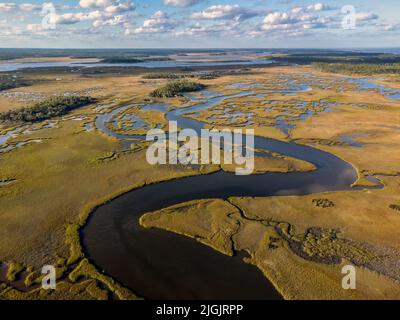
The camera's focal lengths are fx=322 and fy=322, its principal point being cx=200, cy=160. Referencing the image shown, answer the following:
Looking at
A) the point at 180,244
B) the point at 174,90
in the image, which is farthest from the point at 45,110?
the point at 180,244

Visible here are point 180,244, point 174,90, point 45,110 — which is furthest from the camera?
point 174,90

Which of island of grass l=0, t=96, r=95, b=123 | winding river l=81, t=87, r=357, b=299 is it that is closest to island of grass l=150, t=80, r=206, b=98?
island of grass l=0, t=96, r=95, b=123

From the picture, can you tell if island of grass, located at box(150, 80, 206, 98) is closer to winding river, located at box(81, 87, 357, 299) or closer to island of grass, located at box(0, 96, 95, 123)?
island of grass, located at box(0, 96, 95, 123)

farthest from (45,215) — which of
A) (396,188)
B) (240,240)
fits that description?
(396,188)

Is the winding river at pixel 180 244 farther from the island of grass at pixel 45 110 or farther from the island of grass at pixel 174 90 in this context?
the island of grass at pixel 174 90

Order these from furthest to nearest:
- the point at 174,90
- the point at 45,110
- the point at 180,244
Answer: the point at 174,90 < the point at 45,110 < the point at 180,244

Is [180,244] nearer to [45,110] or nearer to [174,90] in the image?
[45,110]
